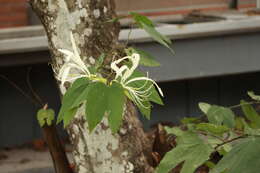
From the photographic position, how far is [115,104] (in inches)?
47.1

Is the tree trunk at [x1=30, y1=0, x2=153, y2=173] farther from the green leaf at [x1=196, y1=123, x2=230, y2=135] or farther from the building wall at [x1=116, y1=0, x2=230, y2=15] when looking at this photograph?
the building wall at [x1=116, y1=0, x2=230, y2=15]

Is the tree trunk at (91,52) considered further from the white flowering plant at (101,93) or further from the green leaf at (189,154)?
the white flowering plant at (101,93)

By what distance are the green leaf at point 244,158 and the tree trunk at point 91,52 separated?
3.56 feet

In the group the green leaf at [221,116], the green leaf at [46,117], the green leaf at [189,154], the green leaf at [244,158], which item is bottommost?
the green leaf at [46,117]

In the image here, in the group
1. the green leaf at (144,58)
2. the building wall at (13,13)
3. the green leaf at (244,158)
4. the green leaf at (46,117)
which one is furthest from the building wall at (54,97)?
the green leaf at (244,158)

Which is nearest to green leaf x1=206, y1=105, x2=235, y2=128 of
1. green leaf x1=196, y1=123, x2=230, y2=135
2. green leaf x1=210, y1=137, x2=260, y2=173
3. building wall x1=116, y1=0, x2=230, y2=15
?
green leaf x1=196, y1=123, x2=230, y2=135

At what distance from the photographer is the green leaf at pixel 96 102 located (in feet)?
3.93

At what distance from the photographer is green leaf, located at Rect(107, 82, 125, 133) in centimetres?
119

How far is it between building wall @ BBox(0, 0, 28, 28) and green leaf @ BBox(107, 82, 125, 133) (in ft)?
15.1

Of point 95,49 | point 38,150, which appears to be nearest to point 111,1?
point 95,49

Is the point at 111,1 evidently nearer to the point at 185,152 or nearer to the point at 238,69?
the point at 185,152

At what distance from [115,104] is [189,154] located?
1.68 feet

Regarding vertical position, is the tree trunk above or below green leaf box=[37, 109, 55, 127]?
above

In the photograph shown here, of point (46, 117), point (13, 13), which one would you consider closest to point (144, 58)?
point (46, 117)
